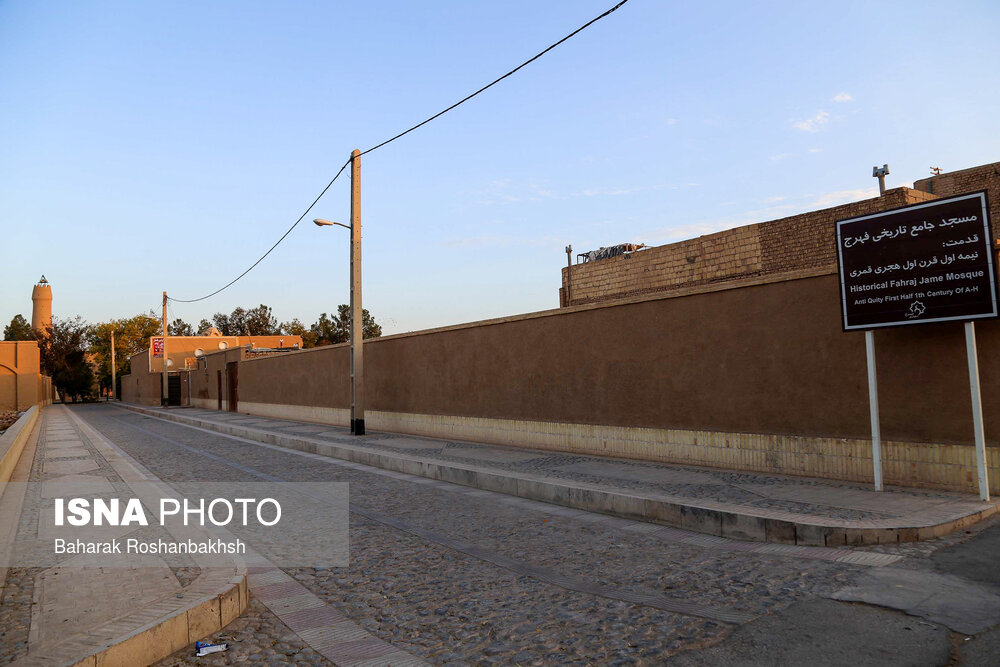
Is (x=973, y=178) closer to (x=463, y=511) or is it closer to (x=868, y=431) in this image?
(x=868, y=431)

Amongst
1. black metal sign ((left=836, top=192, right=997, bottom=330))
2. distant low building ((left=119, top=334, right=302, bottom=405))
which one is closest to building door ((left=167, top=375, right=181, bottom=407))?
distant low building ((left=119, top=334, right=302, bottom=405))

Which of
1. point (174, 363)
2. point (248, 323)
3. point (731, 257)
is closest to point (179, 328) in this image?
point (248, 323)

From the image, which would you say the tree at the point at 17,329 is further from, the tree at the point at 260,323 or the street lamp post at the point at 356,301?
the street lamp post at the point at 356,301

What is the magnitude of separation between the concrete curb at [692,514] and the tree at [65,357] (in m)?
80.2

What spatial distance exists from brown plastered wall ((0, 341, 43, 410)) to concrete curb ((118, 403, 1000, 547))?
57.8 meters

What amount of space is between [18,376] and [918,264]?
65.8 meters

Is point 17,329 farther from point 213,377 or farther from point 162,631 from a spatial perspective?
point 162,631

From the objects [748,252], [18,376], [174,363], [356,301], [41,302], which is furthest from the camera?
[41,302]

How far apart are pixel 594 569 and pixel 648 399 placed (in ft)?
20.3

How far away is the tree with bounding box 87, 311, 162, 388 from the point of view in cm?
8950

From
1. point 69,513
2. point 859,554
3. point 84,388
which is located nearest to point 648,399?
point 859,554

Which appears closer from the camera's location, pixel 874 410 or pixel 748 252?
pixel 874 410

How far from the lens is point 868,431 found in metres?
8.48

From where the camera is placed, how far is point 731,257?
19.8 m
